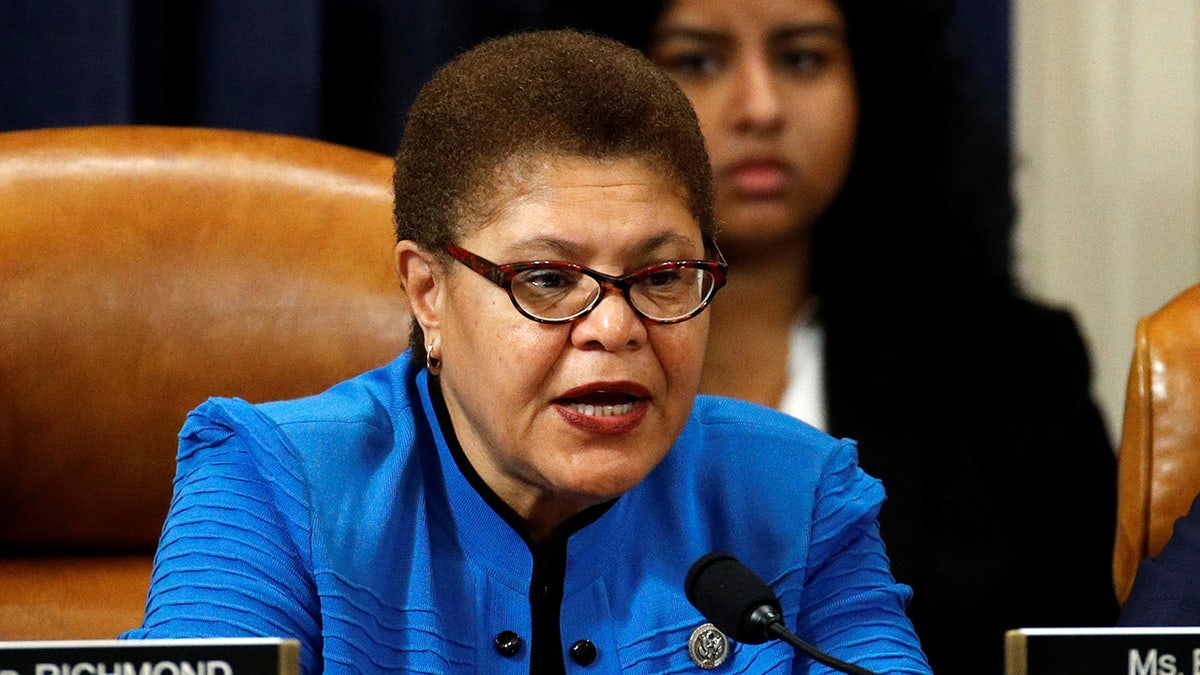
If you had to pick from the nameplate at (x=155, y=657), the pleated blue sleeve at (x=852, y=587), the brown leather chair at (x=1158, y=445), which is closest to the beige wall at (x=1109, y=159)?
the brown leather chair at (x=1158, y=445)

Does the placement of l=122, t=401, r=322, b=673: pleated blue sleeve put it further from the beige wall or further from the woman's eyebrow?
the beige wall

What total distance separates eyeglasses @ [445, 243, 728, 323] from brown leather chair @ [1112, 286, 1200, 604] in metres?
0.51

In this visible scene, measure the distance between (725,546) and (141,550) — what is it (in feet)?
1.98

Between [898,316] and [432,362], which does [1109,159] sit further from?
[432,362]

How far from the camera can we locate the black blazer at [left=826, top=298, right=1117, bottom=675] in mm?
2061

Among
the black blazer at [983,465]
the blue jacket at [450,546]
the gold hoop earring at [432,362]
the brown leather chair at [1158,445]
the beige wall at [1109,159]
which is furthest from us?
the beige wall at [1109,159]

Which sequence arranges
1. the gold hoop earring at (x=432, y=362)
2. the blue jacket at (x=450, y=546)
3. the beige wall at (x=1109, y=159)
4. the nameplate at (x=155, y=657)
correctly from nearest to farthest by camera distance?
the nameplate at (x=155, y=657), the blue jacket at (x=450, y=546), the gold hoop earring at (x=432, y=362), the beige wall at (x=1109, y=159)

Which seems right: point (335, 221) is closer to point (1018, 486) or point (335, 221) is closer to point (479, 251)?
point (479, 251)

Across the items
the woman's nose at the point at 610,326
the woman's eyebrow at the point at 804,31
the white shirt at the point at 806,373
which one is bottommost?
the woman's nose at the point at 610,326

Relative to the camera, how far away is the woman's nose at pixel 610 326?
45.0 inches

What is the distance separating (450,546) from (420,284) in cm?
21

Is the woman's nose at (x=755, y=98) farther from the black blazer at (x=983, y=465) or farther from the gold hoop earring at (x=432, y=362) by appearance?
the gold hoop earring at (x=432, y=362)

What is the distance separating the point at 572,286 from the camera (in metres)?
1.16

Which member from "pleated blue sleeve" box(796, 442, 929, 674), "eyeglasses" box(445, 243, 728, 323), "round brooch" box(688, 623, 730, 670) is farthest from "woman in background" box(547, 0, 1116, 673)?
"eyeglasses" box(445, 243, 728, 323)
